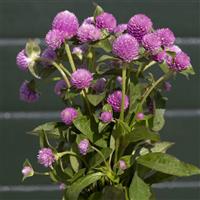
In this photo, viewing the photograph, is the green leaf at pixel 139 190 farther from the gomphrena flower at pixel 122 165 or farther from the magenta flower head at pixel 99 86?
the magenta flower head at pixel 99 86

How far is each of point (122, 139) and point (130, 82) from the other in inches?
3.8

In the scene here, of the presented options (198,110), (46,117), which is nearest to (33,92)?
(46,117)

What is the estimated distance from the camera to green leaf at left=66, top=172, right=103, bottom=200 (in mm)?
915

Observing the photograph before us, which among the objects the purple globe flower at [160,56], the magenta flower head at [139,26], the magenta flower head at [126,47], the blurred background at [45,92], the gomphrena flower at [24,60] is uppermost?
the magenta flower head at [139,26]

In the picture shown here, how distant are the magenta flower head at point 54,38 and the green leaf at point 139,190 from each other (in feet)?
0.81

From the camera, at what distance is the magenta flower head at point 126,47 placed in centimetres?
87

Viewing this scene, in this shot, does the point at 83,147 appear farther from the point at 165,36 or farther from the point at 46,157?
the point at 165,36

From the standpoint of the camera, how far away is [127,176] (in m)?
0.96

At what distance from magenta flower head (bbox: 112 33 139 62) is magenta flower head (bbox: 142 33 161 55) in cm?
1

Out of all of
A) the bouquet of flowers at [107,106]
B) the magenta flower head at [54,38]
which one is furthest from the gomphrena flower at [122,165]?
the magenta flower head at [54,38]

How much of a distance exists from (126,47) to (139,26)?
0.06 meters

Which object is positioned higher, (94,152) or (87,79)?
(87,79)

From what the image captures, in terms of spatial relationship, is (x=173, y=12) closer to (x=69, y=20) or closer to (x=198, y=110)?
(x=198, y=110)

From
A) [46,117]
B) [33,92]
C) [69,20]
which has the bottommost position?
[46,117]
